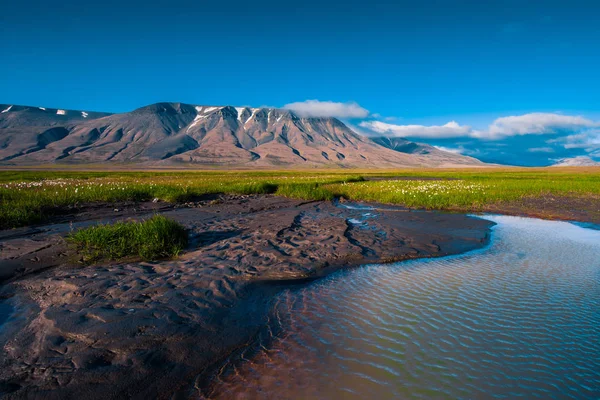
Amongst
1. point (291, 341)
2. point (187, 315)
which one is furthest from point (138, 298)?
point (291, 341)

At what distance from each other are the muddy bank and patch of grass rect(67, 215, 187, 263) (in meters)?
0.49

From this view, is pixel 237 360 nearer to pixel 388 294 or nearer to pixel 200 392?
pixel 200 392

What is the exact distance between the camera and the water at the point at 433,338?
4.45m

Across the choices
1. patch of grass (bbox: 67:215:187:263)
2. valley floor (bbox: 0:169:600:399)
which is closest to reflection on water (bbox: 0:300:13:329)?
valley floor (bbox: 0:169:600:399)

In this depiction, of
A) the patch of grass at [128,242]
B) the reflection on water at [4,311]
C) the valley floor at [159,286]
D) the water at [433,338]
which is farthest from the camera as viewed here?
the patch of grass at [128,242]

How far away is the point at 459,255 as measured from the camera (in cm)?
1097

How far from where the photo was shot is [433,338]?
5602mm

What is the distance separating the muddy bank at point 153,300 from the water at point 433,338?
0.85 m

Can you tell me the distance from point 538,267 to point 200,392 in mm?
9599

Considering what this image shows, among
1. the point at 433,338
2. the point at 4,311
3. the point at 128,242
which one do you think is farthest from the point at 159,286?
the point at 433,338

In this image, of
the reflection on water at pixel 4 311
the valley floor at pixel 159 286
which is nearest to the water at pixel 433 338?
the valley floor at pixel 159 286

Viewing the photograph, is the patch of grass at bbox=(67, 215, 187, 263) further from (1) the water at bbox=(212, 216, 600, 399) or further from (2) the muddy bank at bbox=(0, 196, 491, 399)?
(1) the water at bbox=(212, 216, 600, 399)

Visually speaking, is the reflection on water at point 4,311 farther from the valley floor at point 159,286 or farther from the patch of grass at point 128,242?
the patch of grass at point 128,242

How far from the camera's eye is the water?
445cm
